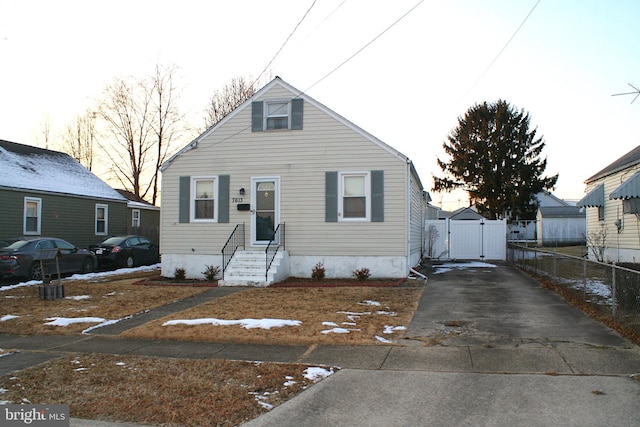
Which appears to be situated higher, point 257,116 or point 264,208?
point 257,116

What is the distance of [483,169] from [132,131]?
95.8ft

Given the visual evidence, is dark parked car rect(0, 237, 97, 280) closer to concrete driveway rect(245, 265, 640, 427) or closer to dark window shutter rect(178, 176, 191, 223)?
dark window shutter rect(178, 176, 191, 223)

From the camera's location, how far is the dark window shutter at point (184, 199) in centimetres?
1666

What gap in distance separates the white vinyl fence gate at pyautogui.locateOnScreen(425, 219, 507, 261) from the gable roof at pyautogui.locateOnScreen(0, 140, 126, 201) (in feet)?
54.8

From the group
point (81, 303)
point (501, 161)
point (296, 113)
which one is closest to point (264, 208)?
point (296, 113)

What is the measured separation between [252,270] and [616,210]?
14688 mm

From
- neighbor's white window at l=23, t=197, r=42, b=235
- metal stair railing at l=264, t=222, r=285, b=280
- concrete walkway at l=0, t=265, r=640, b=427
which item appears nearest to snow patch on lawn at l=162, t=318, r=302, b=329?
concrete walkway at l=0, t=265, r=640, b=427

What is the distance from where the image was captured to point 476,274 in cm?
1720

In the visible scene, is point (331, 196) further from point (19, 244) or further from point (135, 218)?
point (135, 218)

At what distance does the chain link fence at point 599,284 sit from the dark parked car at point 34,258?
14.3 metres

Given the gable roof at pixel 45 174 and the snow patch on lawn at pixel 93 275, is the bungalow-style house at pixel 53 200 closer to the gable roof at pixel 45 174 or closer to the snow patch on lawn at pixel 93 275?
the gable roof at pixel 45 174

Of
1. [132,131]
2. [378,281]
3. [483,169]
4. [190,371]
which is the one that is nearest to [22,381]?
[190,371]

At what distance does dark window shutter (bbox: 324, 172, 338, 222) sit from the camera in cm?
1559

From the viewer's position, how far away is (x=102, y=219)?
86.7 ft
